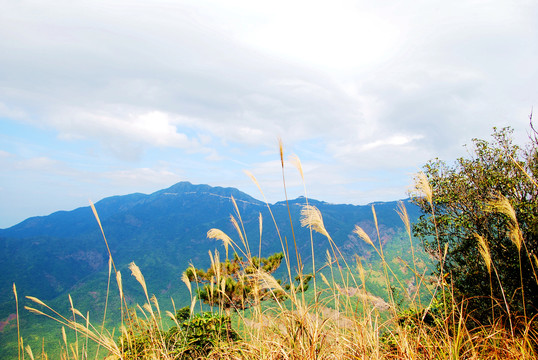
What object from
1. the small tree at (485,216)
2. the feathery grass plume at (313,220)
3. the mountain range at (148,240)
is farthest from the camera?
the mountain range at (148,240)

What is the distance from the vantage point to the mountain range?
2279 inches

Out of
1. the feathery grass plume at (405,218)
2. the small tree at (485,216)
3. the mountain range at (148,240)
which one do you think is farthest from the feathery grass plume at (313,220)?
the mountain range at (148,240)

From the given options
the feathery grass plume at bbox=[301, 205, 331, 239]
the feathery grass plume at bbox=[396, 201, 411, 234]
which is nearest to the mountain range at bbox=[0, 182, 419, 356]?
the feathery grass plume at bbox=[396, 201, 411, 234]

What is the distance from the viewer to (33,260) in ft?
203

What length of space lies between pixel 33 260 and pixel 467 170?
276ft

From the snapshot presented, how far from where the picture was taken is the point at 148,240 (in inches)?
3248

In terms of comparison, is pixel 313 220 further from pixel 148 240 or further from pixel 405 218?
pixel 148 240

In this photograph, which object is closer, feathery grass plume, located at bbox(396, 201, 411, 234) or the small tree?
feathery grass plume, located at bbox(396, 201, 411, 234)

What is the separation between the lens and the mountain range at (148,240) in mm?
57878

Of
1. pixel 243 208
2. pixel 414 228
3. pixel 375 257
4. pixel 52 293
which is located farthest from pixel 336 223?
pixel 52 293

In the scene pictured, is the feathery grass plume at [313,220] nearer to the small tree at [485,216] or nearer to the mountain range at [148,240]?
the small tree at [485,216]

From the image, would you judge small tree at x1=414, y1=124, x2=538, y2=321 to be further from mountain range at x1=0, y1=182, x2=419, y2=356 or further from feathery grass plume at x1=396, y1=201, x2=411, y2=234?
mountain range at x1=0, y1=182, x2=419, y2=356

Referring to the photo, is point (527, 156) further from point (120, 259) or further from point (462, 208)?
point (120, 259)

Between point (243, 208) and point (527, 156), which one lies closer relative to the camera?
point (527, 156)
